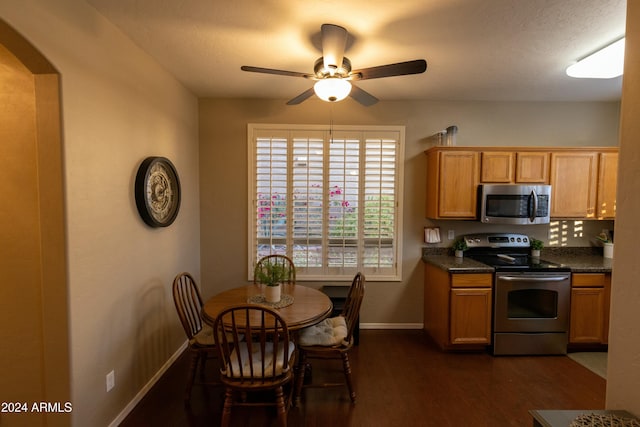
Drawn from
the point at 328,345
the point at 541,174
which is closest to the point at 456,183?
the point at 541,174

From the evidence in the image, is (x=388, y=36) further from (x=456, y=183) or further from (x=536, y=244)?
(x=536, y=244)

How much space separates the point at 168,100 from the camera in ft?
8.91

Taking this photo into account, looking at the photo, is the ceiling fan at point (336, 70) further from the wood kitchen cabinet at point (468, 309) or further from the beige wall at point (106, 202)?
the wood kitchen cabinet at point (468, 309)

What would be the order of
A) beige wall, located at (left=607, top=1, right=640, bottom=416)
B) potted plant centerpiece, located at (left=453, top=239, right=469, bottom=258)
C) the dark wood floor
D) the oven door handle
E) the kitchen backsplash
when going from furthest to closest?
1. the kitchen backsplash
2. potted plant centerpiece, located at (left=453, top=239, right=469, bottom=258)
3. the oven door handle
4. the dark wood floor
5. beige wall, located at (left=607, top=1, right=640, bottom=416)

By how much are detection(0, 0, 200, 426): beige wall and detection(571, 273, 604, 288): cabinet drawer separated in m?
4.05

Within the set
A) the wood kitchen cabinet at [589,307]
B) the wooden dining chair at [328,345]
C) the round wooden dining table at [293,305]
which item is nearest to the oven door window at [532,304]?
the wood kitchen cabinet at [589,307]

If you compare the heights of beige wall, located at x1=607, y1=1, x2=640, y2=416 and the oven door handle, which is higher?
beige wall, located at x1=607, y1=1, x2=640, y2=416

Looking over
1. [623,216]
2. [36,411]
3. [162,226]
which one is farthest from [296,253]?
[623,216]

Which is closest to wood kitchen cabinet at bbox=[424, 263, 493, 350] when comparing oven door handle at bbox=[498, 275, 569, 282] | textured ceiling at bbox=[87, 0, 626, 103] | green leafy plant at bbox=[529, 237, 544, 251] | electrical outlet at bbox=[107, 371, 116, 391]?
oven door handle at bbox=[498, 275, 569, 282]

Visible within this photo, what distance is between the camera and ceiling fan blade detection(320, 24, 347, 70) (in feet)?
5.99

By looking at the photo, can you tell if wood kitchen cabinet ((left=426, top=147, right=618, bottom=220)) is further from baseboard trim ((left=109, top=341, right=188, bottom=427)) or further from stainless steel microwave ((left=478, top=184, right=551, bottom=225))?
baseboard trim ((left=109, top=341, right=188, bottom=427))

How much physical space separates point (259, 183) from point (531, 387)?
3.28 meters

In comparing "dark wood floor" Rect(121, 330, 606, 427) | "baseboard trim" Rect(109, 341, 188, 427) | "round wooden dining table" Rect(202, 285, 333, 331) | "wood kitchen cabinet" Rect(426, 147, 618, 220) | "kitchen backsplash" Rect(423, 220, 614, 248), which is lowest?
"dark wood floor" Rect(121, 330, 606, 427)

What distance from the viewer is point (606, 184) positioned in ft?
10.5
